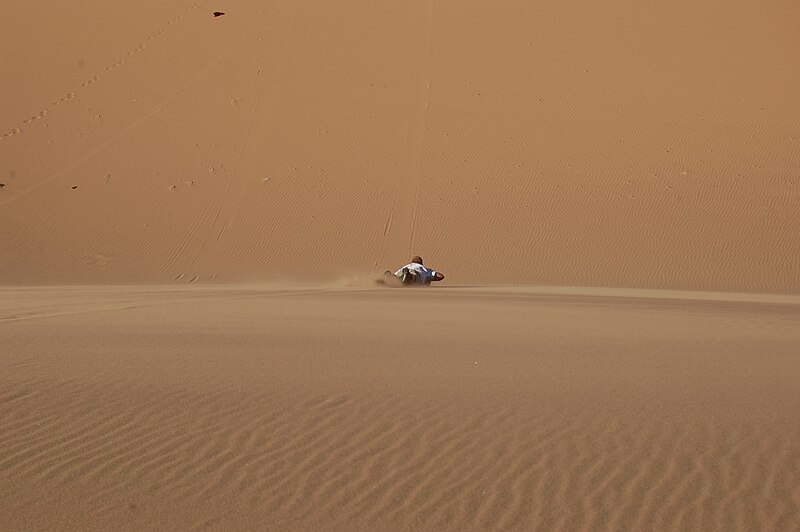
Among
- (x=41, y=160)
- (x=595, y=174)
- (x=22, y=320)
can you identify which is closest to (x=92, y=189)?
(x=41, y=160)

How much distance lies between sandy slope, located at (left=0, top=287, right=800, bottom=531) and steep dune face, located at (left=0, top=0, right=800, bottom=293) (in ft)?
52.0

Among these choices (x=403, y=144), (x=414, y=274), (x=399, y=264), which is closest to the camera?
(x=414, y=274)

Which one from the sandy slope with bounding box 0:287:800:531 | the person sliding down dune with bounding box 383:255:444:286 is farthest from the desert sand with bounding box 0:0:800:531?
the person sliding down dune with bounding box 383:255:444:286

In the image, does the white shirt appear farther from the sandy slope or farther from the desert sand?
the sandy slope

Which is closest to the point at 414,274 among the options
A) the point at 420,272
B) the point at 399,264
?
the point at 420,272

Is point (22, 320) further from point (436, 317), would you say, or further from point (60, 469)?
point (60, 469)

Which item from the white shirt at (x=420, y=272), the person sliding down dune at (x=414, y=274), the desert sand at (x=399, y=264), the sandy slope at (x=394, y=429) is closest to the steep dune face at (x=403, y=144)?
the desert sand at (x=399, y=264)

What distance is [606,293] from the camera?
22.1 meters

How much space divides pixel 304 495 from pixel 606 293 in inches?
689

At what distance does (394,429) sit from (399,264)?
21.3 m

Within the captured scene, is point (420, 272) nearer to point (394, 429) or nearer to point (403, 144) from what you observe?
point (403, 144)

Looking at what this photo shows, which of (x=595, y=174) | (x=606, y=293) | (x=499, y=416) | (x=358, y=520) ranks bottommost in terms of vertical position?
(x=358, y=520)

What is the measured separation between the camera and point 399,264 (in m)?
27.9

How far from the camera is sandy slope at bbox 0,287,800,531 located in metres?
5.09
